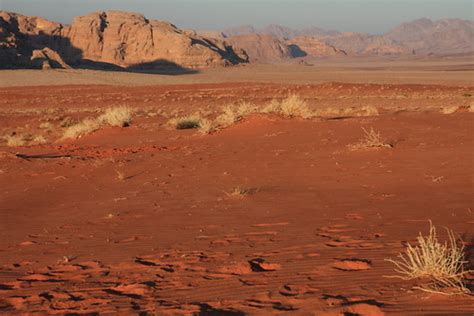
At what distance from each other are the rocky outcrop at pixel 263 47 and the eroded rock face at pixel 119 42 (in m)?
54.3

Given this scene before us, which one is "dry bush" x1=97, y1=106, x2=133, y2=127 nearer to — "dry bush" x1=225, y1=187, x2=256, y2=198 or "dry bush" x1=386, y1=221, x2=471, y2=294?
"dry bush" x1=225, y1=187, x2=256, y2=198

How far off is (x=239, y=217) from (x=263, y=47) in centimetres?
16934

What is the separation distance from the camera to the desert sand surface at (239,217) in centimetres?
504

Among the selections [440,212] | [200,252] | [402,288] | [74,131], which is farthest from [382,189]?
[74,131]

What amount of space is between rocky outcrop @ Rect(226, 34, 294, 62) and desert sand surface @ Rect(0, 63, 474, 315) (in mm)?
152144

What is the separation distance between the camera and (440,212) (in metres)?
7.66

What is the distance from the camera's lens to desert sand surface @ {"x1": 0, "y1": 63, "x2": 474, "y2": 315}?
504 centimetres

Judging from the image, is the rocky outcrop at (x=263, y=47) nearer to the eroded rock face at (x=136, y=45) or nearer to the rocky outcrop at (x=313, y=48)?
the rocky outcrop at (x=313, y=48)

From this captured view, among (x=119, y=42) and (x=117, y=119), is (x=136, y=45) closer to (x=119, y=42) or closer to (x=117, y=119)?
(x=119, y=42)

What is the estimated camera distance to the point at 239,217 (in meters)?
8.11

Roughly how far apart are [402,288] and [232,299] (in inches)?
51.5

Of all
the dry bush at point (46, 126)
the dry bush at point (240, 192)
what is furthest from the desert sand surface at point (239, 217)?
the dry bush at point (46, 126)

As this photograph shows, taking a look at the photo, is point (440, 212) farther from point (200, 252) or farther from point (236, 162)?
point (236, 162)

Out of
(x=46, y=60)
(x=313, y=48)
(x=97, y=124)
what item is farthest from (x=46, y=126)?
(x=313, y=48)
